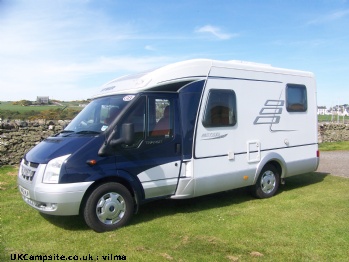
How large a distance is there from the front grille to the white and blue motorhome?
0.05 feet

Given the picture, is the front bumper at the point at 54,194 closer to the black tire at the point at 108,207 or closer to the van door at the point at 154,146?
the black tire at the point at 108,207

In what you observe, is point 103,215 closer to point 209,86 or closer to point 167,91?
point 167,91

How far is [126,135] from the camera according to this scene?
518cm

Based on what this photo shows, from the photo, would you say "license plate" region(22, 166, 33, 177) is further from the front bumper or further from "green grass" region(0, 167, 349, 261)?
"green grass" region(0, 167, 349, 261)

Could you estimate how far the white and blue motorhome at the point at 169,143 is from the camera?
16.8 ft

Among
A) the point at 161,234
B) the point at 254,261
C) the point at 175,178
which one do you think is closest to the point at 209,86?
the point at 175,178

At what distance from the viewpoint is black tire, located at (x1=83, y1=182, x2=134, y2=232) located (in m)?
5.14

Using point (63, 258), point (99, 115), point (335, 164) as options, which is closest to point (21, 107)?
point (99, 115)

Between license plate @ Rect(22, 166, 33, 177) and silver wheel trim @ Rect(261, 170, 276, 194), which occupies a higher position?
license plate @ Rect(22, 166, 33, 177)

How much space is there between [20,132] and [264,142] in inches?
310

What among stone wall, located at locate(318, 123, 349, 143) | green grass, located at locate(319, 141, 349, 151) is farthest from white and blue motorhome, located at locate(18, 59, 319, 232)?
stone wall, located at locate(318, 123, 349, 143)

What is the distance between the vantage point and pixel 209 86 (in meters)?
6.35

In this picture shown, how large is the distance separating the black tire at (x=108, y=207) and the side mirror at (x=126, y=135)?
644 mm

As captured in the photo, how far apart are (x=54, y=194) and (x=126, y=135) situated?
1309 mm
